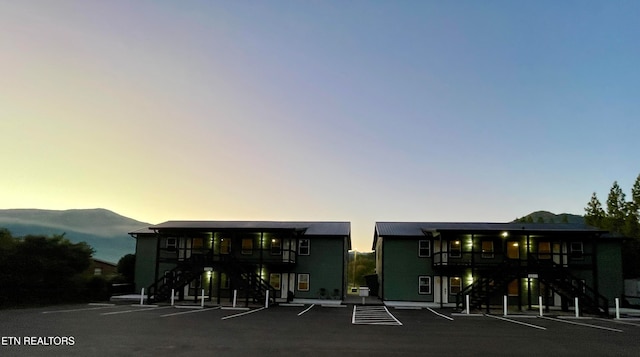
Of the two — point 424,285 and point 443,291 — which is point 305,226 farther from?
point 443,291

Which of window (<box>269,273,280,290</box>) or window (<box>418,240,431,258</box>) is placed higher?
window (<box>418,240,431,258</box>)

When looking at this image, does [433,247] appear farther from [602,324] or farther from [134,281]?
[134,281]

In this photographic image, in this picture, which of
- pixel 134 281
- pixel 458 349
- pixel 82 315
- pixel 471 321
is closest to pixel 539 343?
pixel 458 349

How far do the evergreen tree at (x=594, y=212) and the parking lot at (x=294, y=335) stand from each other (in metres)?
36.7

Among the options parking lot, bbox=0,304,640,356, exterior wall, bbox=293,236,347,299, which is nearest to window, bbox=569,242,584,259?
parking lot, bbox=0,304,640,356

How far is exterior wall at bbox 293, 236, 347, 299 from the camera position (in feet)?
110

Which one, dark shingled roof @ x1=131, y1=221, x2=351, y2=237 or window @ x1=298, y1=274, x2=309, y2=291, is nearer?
window @ x1=298, y1=274, x2=309, y2=291

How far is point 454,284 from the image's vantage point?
1281 inches

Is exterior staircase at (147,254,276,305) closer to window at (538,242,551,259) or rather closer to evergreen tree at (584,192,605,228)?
window at (538,242,551,259)

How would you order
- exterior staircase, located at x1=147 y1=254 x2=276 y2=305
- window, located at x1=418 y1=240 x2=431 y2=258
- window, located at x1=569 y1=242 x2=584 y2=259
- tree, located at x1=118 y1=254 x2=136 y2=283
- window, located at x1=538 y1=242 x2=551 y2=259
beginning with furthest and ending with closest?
tree, located at x1=118 y1=254 x2=136 y2=283, window, located at x1=418 y1=240 x2=431 y2=258, window, located at x1=538 y1=242 x2=551 y2=259, window, located at x1=569 y1=242 x2=584 y2=259, exterior staircase, located at x1=147 y1=254 x2=276 y2=305

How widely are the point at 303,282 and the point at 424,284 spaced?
346 inches

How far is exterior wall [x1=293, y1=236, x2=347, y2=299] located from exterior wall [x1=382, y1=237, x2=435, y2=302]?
3.22 meters

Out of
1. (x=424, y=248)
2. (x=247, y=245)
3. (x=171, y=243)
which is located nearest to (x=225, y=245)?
(x=247, y=245)

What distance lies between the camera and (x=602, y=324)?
2117cm
